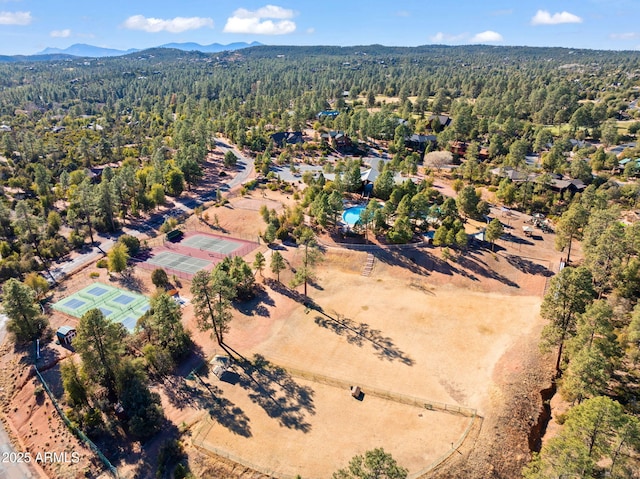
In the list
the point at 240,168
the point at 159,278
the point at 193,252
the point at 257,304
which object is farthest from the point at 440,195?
the point at 240,168

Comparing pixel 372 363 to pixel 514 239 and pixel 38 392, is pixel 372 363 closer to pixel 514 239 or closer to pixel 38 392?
pixel 38 392

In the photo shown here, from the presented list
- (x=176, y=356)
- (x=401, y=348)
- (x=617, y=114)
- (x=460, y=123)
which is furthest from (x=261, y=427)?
(x=617, y=114)

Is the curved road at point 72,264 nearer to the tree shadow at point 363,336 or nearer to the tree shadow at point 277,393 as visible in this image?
the tree shadow at point 277,393

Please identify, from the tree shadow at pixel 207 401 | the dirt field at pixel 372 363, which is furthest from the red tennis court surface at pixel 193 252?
the tree shadow at pixel 207 401

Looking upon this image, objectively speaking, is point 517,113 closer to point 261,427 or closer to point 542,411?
point 542,411

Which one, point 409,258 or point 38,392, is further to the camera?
point 409,258

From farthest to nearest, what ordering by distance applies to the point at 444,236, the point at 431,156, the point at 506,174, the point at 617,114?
the point at 617,114 < the point at 431,156 < the point at 506,174 < the point at 444,236
